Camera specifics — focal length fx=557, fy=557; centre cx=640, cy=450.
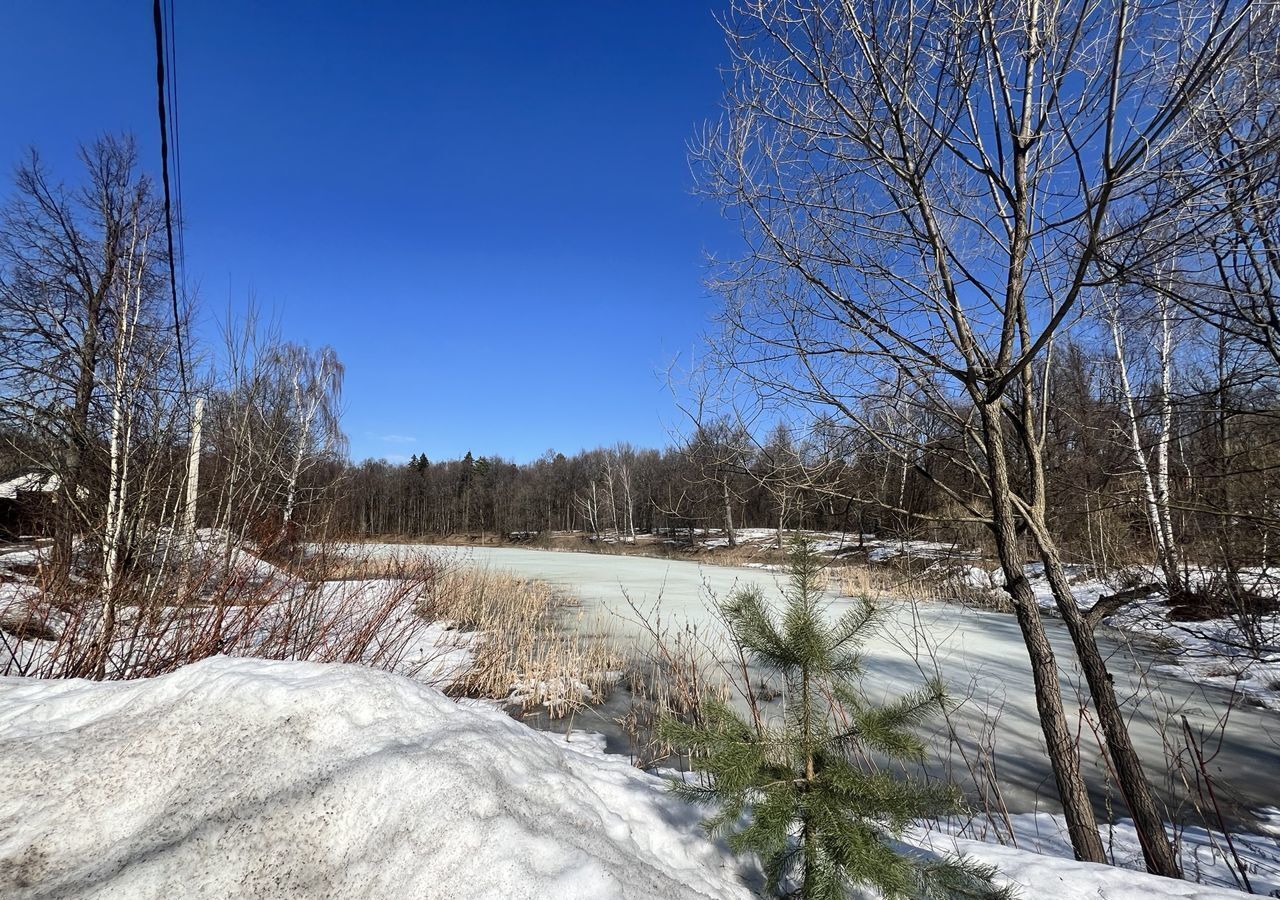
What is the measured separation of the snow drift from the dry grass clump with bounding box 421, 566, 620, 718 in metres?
4.30

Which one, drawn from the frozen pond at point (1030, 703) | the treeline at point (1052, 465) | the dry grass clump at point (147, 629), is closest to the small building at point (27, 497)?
the dry grass clump at point (147, 629)

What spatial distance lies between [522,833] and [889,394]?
8.20 feet

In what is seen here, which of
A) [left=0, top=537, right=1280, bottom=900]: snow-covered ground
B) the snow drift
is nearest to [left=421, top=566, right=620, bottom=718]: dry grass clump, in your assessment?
[left=0, top=537, right=1280, bottom=900]: snow-covered ground

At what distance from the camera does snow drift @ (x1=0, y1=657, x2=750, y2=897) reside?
3.98 feet

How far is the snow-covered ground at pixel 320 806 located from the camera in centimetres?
121

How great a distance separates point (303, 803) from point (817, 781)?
1356 mm

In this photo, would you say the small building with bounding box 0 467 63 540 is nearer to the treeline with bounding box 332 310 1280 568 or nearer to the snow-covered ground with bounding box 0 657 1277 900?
the snow-covered ground with bounding box 0 657 1277 900

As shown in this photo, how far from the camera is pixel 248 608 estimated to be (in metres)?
3.75

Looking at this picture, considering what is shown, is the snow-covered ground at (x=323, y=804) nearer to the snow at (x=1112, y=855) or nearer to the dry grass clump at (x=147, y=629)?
the snow at (x=1112, y=855)

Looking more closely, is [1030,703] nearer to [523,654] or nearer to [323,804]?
[523,654]

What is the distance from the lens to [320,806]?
1.35 metres

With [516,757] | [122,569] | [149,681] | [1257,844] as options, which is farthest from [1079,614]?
[122,569]

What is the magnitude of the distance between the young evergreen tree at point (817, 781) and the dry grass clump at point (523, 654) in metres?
4.48

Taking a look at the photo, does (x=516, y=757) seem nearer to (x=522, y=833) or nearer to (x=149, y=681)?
(x=522, y=833)
